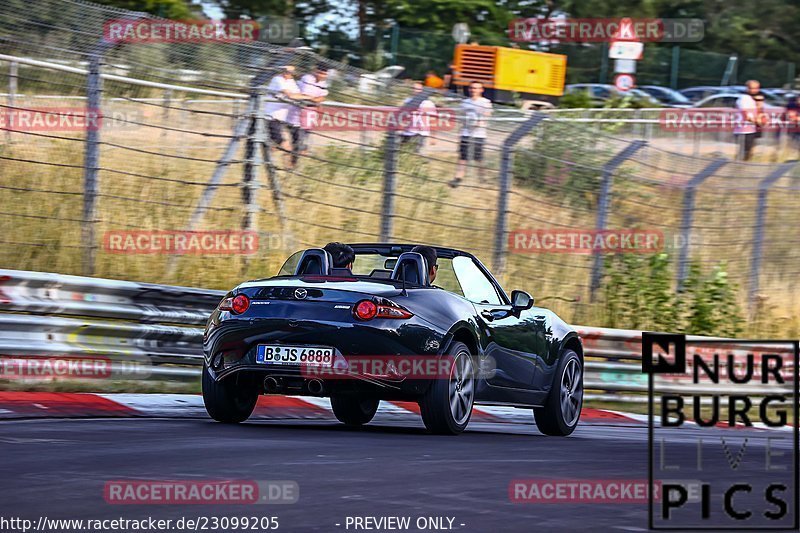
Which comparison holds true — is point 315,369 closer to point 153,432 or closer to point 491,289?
point 153,432

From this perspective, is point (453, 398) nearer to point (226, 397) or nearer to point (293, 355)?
point (293, 355)

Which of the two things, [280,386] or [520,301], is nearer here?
[280,386]

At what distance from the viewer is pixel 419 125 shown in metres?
15.3

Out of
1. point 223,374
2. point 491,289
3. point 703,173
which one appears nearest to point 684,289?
point 703,173

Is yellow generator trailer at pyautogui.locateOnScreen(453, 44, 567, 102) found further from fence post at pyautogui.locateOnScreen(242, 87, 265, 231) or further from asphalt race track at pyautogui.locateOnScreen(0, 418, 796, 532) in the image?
asphalt race track at pyautogui.locateOnScreen(0, 418, 796, 532)

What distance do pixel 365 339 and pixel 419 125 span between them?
6.78m

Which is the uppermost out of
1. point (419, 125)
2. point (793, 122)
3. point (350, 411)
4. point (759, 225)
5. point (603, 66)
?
point (603, 66)

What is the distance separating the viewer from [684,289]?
60.3ft

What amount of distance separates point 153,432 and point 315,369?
1.04 m

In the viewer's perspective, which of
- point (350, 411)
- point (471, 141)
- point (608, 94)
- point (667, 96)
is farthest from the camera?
point (667, 96)

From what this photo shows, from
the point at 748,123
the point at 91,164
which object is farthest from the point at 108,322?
the point at 748,123

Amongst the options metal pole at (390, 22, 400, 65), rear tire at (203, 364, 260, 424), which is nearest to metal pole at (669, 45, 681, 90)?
metal pole at (390, 22, 400, 65)

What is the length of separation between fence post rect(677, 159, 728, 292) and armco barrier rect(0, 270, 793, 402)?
293 inches

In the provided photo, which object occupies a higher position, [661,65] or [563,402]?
[661,65]
